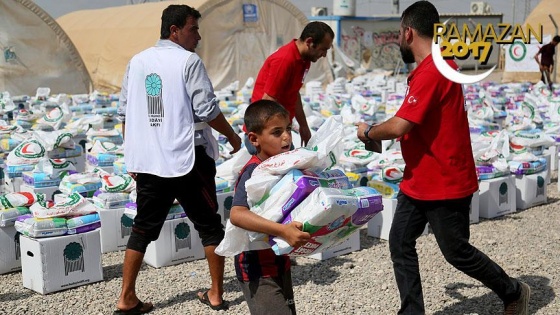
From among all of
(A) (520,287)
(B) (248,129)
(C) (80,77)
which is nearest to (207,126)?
(B) (248,129)

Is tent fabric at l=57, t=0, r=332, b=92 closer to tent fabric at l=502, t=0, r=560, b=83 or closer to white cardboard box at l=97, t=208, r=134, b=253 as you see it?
tent fabric at l=502, t=0, r=560, b=83

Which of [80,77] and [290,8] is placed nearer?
[80,77]

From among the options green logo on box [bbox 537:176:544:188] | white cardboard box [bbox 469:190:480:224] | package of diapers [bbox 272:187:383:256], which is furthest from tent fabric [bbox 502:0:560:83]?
package of diapers [bbox 272:187:383:256]

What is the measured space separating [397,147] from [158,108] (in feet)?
12.0

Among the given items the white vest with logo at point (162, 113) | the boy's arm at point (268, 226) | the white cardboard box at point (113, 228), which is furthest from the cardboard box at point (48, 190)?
the boy's arm at point (268, 226)

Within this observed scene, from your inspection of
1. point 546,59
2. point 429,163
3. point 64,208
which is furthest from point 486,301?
point 546,59

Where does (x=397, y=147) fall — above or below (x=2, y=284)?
above

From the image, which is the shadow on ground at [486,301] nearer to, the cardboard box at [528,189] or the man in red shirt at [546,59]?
the cardboard box at [528,189]

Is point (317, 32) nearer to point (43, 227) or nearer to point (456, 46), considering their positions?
point (456, 46)

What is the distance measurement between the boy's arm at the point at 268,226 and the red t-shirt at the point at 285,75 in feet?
7.03

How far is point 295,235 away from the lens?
8.25 feet

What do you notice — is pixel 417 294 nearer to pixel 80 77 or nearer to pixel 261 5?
pixel 80 77

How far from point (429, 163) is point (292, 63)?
161cm

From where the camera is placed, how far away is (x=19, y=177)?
6.38m
